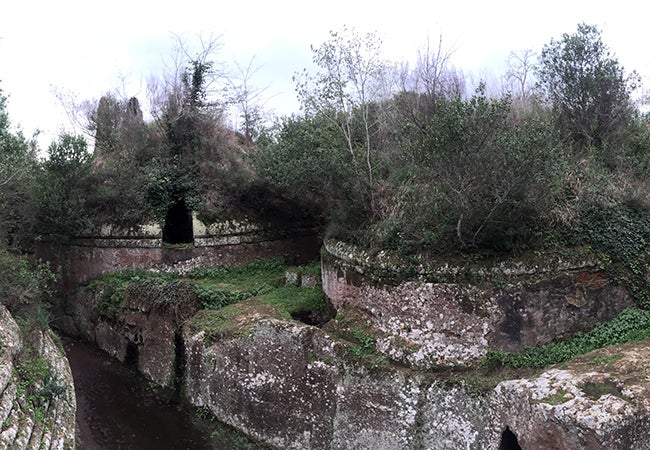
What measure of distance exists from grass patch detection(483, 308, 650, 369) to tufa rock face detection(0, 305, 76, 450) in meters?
7.99

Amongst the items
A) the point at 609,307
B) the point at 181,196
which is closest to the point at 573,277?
the point at 609,307

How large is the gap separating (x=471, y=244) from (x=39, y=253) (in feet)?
50.8

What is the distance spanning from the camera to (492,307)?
34.2 feet

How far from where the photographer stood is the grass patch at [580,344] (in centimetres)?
1012

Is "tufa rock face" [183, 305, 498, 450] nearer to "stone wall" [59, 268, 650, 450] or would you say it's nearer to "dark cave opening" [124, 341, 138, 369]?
"stone wall" [59, 268, 650, 450]

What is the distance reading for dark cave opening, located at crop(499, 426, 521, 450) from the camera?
9.61 metres

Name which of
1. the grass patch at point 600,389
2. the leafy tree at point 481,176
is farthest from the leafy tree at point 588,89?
the grass patch at point 600,389

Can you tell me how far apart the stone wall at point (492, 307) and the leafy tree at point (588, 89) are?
474 cm

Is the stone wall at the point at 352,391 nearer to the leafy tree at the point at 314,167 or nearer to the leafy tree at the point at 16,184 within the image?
the leafy tree at the point at 314,167

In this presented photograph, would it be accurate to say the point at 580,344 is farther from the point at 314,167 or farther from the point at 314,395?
the point at 314,167

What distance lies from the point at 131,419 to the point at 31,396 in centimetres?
509

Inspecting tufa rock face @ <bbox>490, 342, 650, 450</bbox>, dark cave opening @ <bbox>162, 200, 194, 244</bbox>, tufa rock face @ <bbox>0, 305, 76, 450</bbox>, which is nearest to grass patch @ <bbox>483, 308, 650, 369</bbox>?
tufa rock face @ <bbox>490, 342, 650, 450</bbox>

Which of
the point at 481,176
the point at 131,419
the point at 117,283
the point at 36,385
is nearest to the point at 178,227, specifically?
the point at 117,283

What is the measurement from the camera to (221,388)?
1244 cm
